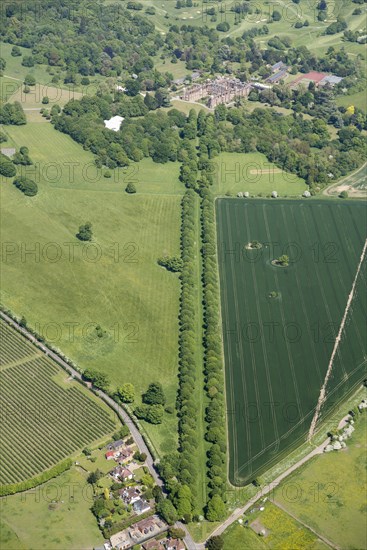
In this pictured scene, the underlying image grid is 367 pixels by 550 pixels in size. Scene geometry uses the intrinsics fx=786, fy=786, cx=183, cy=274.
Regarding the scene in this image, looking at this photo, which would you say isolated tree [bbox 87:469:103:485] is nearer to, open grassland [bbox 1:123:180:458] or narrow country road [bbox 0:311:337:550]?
narrow country road [bbox 0:311:337:550]

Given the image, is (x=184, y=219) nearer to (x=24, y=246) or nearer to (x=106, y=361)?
(x=24, y=246)

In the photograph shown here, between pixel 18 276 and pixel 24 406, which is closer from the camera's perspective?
pixel 24 406

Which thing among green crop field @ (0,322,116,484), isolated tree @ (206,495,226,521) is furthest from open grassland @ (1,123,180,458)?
isolated tree @ (206,495,226,521)

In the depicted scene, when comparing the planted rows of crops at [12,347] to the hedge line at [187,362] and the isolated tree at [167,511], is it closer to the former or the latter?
the hedge line at [187,362]

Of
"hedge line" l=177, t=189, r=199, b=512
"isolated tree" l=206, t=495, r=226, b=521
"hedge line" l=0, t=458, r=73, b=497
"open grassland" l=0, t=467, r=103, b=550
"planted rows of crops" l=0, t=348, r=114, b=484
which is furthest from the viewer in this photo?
"planted rows of crops" l=0, t=348, r=114, b=484

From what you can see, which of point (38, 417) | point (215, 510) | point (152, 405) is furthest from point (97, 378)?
point (215, 510)

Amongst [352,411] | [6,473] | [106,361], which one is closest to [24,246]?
[106,361]

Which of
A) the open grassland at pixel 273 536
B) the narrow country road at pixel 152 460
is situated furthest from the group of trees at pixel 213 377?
the open grassland at pixel 273 536
